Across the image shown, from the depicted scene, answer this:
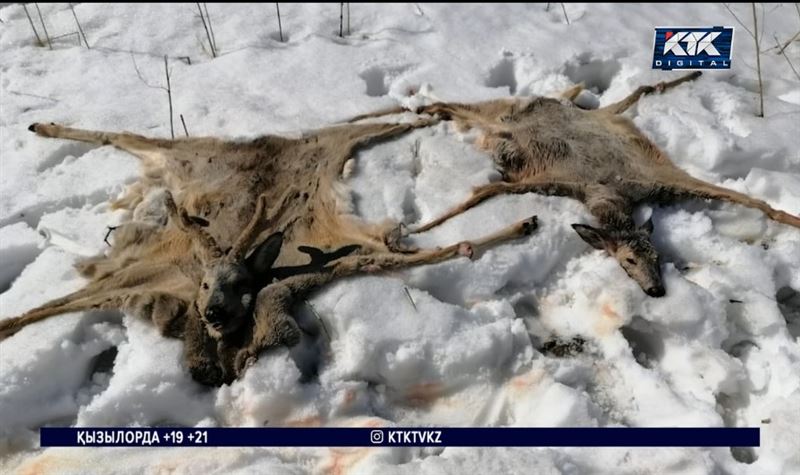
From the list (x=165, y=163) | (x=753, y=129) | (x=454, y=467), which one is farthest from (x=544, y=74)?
(x=454, y=467)

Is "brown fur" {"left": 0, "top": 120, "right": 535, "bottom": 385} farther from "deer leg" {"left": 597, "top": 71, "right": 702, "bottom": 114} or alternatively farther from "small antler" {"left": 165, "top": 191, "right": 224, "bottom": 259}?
"deer leg" {"left": 597, "top": 71, "right": 702, "bottom": 114}

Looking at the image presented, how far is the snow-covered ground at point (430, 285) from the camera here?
307cm

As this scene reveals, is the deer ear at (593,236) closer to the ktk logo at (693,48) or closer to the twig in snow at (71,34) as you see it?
the ktk logo at (693,48)

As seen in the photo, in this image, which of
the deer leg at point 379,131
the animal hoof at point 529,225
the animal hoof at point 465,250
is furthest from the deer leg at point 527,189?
the deer leg at point 379,131

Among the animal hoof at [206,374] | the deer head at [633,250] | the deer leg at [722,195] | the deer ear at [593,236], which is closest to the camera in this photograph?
the animal hoof at [206,374]

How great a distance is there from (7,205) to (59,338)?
127 centimetres

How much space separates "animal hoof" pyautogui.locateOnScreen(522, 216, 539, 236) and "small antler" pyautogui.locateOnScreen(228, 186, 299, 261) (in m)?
1.29

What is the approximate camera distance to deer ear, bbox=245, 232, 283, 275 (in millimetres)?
3373

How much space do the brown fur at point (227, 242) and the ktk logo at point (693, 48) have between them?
2372 mm

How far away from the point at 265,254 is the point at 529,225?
1.45 m

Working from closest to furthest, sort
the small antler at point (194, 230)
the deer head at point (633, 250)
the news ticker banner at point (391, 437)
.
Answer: the news ticker banner at point (391, 437), the small antler at point (194, 230), the deer head at point (633, 250)

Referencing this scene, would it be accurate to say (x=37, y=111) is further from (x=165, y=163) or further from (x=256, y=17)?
(x=256, y=17)

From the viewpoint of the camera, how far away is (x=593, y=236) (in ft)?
12.3

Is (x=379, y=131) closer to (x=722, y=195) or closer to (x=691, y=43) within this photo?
(x=722, y=195)
